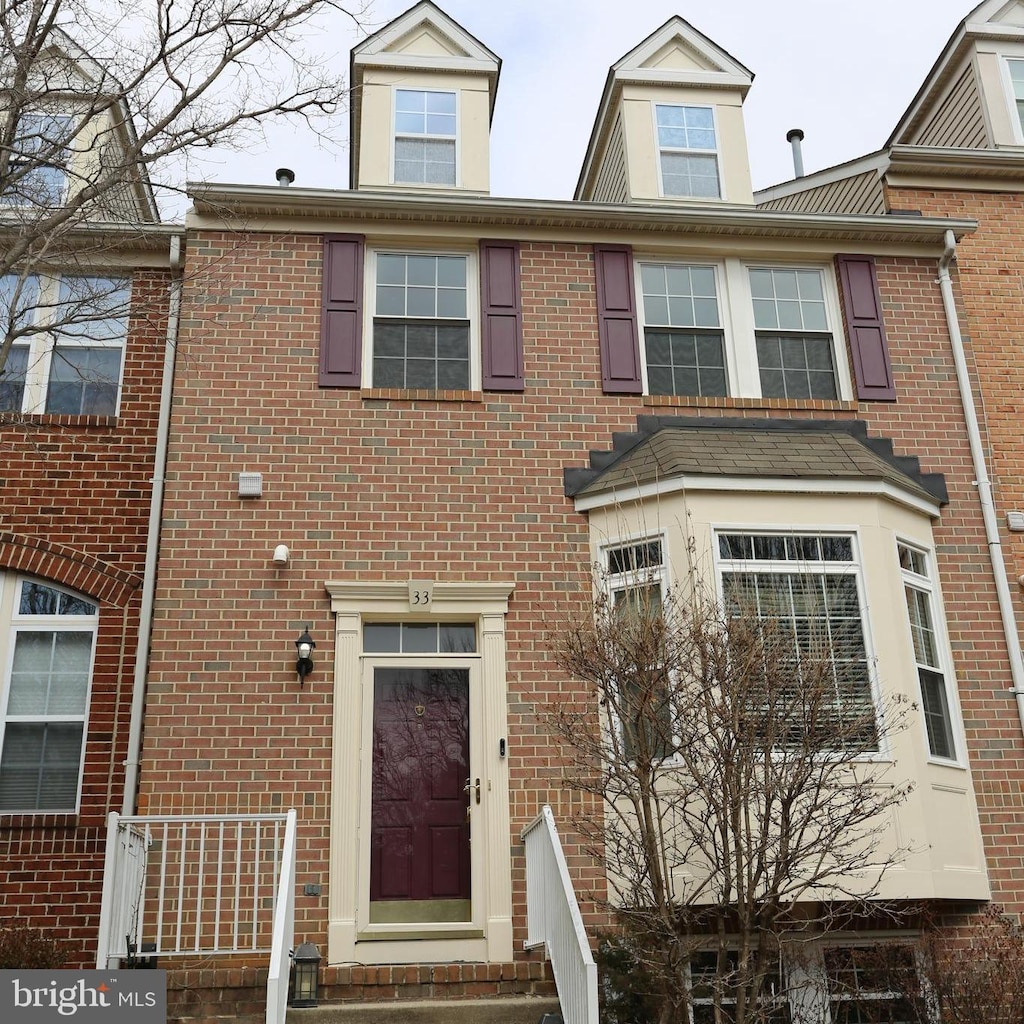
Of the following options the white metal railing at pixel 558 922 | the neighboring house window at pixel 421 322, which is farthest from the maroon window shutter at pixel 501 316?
the white metal railing at pixel 558 922

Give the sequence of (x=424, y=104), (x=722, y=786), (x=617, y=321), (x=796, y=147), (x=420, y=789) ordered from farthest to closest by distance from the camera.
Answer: (x=796, y=147), (x=424, y=104), (x=617, y=321), (x=420, y=789), (x=722, y=786)

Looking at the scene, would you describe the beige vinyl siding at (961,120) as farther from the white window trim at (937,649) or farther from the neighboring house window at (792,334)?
the white window trim at (937,649)

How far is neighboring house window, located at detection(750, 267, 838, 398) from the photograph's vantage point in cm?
1027

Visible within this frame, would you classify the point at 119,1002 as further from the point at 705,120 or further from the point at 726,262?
the point at 705,120

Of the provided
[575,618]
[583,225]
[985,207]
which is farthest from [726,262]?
[575,618]

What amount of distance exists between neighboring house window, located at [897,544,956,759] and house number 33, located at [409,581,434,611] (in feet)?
12.1

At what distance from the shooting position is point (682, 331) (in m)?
10.2

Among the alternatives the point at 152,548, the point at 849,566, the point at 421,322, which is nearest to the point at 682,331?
the point at 421,322

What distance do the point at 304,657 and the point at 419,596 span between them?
98 centimetres

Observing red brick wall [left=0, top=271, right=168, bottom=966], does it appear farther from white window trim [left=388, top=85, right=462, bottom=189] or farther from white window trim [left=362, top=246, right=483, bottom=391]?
white window trim [left=388, top=85, right=462, bottom=189]

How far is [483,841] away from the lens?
27.5 feet

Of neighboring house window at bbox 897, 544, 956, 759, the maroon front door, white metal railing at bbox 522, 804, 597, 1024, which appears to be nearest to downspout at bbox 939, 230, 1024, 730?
neighboring house window at bbox 897, 544, 956, 759
